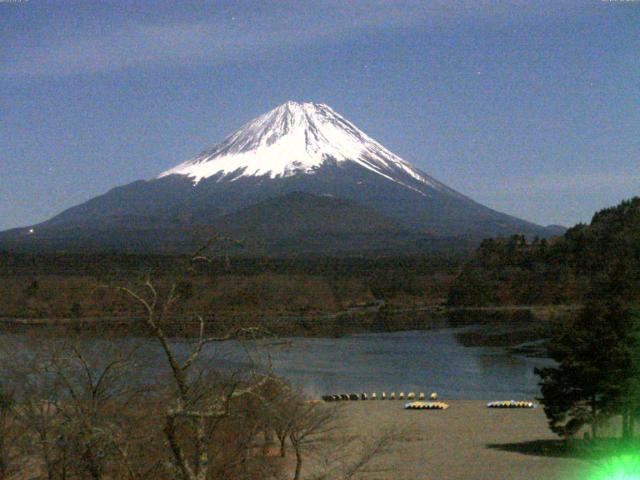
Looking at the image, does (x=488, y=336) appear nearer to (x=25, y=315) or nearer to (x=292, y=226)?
(x=25, y=315)

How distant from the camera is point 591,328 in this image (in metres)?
14.4

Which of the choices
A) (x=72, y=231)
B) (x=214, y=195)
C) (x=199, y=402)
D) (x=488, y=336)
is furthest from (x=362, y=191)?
(x=199, y=402)

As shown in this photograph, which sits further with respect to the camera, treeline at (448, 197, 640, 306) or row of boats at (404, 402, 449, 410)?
treeline at (448, 197, 640, 306)

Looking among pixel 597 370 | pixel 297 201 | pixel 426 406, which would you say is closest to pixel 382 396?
pixel 426 406

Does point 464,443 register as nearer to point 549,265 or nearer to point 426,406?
point 426,406

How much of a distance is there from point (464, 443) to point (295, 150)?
12579cm

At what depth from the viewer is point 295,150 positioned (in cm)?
14050

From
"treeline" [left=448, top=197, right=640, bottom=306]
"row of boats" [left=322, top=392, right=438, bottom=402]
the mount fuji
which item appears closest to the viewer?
"row of boats" [left=322, top=392, right=438, bottom=402]

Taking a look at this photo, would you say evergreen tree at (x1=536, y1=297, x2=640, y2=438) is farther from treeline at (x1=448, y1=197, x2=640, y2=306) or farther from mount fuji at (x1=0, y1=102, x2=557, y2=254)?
mount fuji at (x1=0, y1=102, x2=557, y2=254)

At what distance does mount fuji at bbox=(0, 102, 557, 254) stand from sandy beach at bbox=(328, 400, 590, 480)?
58.1 m

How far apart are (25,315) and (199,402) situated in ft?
91.1

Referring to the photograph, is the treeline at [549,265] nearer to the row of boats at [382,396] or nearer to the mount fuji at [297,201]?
the mount fuji at [297,201]

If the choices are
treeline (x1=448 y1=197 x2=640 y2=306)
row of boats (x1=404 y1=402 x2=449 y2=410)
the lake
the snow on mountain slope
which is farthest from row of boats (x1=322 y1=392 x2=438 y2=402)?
the snow on mountain slope

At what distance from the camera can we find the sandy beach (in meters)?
13.1
